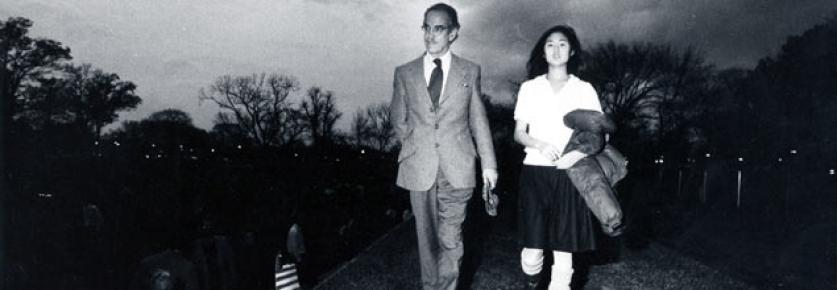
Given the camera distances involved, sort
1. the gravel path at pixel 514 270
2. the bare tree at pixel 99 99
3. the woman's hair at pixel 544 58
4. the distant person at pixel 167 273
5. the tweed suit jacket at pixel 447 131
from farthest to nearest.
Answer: the bare tree at pixel 99 99 → the gravel path at pixel 514 270 → the distant person at pixel 167 273 → the woman's hair at pixel 544 58 → the tweed suit jacket at pixel 447 131

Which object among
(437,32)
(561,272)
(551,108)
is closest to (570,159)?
(551,108)

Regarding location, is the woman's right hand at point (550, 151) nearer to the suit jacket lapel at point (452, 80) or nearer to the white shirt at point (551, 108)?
the white shirt at point (551, 108)

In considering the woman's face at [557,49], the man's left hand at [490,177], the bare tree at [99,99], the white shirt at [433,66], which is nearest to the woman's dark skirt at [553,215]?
the man's left hand at [490,177]

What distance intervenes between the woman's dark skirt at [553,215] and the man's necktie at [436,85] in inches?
27.5

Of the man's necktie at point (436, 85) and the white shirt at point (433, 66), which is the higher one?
the white shirt at point (433, 66)

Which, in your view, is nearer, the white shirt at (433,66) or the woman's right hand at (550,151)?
the woman's right hand at (550,151)

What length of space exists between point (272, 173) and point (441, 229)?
25750 mm

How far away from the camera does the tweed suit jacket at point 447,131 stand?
10.0 ft

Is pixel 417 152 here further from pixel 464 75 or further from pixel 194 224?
pixel 194 224

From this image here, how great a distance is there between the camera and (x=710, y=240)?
9102 mm

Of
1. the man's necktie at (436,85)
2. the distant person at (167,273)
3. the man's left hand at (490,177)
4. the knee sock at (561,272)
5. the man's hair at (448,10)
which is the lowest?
the distant person at (167,273)

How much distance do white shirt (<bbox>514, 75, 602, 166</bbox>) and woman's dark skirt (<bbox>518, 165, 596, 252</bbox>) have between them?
103mm

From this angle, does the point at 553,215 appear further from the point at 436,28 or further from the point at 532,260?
the point at 436,28

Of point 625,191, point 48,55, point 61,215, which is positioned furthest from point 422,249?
point 48,55
